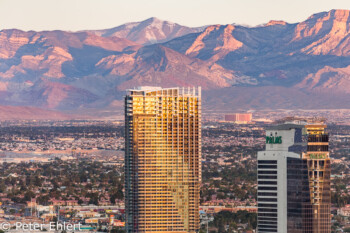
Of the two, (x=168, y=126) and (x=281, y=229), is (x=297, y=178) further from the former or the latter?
(x=168, y=126)

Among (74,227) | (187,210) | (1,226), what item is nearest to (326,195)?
(187,210)

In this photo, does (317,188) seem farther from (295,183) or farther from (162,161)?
(162,161)

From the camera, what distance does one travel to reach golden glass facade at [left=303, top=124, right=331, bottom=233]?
440 ft

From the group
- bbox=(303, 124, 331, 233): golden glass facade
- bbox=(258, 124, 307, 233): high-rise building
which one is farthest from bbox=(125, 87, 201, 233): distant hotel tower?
bbox=(303, 124, 331, 233): golden glass facade

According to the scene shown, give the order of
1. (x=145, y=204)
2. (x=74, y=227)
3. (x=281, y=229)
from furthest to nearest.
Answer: (x=74, y=227), (x=145, y=204), (x=281, y=229)

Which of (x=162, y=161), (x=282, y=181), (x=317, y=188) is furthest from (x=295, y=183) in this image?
(x=162, y=161)

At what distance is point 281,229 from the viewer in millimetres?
134875

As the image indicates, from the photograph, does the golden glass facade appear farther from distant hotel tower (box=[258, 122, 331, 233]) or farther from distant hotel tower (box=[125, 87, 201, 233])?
distant hotel tower (box=[125, 87, 201, 233])

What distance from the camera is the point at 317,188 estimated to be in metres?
134

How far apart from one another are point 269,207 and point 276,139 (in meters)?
6.70

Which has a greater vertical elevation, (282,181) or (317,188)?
(282,181)

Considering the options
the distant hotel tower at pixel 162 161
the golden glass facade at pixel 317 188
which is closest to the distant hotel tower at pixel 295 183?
the golden glass facade at pixel 317 188

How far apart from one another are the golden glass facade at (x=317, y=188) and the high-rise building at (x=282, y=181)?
2.15 ft

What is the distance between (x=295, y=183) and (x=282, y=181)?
5.01 feet
